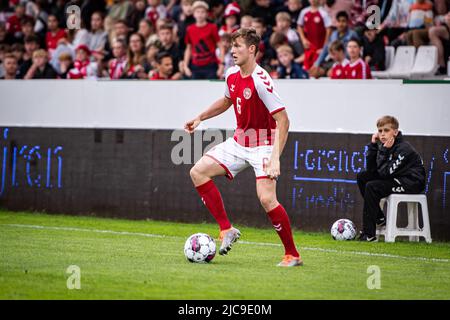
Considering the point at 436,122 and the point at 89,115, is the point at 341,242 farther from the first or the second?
the point at 89,115

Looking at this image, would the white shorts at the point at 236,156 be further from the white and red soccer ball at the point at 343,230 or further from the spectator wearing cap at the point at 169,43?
the spectator wearing cap at the point at 169,43

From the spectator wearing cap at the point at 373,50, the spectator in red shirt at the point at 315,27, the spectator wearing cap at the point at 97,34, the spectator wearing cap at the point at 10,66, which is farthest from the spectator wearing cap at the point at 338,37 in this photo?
the spectator wearing cap at the point at 10,66

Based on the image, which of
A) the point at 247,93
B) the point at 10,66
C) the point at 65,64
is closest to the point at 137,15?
the point at 65,64

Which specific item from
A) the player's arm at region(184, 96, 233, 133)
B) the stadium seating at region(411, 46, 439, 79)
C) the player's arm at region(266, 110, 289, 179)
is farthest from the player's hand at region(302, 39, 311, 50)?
the player's arm at region(266, 110, 289, 179)

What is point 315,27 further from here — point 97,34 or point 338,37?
point 97,34

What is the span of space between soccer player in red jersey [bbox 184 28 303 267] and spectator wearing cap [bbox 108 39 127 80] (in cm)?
802

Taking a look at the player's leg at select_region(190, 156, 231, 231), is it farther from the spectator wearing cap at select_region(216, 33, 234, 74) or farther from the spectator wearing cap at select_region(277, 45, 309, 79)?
the spectator wearing cap at select_region(216, 33, 234, 74)

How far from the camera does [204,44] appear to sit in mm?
18156

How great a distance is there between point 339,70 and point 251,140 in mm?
5773

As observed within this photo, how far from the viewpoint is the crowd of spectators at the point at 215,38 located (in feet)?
55.5

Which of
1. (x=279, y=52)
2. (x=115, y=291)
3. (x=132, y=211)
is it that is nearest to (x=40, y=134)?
(x=132, y=211)

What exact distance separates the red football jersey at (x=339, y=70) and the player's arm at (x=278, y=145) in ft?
19.4

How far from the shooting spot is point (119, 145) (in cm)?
1694

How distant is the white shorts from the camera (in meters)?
10.6
